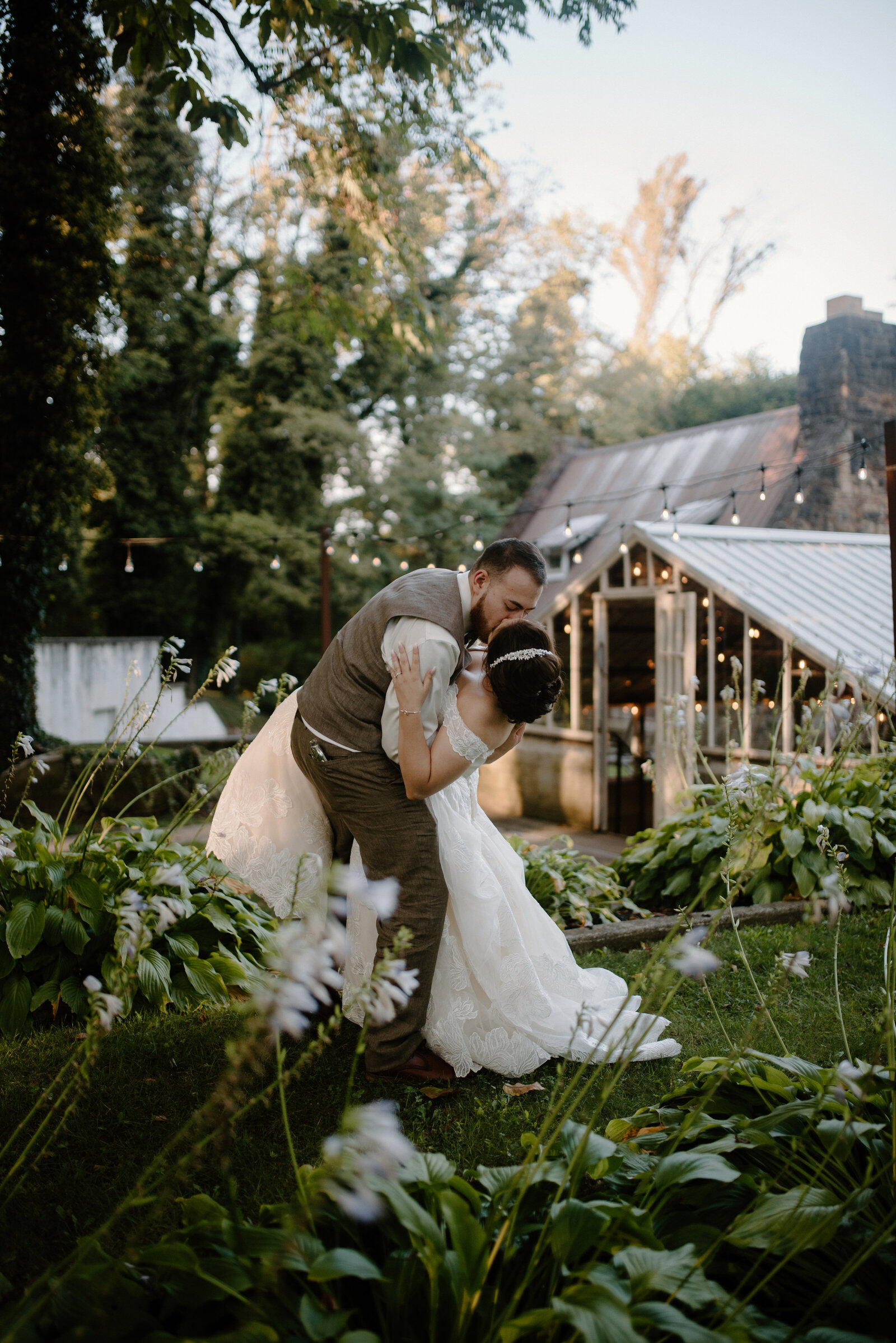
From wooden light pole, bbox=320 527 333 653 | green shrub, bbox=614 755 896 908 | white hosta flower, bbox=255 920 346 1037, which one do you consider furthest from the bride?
wooden light pole, bbox=320 527 333 653

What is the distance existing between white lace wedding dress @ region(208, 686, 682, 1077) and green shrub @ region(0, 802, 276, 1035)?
0.34m

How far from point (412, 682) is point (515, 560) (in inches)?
21.5

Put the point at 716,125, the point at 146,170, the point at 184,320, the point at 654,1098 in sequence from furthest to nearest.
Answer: the point at 716,125 < the point at 184,320 < the point at 146,170 < the point at 654,1098

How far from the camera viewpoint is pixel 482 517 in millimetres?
21312

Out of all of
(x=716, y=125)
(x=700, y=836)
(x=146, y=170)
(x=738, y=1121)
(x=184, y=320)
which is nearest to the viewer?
(x=738, y=1121)

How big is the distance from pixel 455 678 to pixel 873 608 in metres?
8.61

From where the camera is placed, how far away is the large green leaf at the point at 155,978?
3295mm

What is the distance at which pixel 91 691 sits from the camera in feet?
47.9

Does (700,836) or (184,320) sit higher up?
(184,320)

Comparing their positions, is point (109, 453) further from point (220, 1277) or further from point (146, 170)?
point (220, 1277)

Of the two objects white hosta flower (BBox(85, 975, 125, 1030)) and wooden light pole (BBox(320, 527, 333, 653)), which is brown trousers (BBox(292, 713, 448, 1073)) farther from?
wooden light pole (BBox(320, 527, 333, 653))

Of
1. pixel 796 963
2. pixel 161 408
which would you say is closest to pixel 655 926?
pixel 796 963

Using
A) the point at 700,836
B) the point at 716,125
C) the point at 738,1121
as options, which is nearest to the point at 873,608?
the point at 700,836

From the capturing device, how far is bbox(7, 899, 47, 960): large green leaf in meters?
3.19
